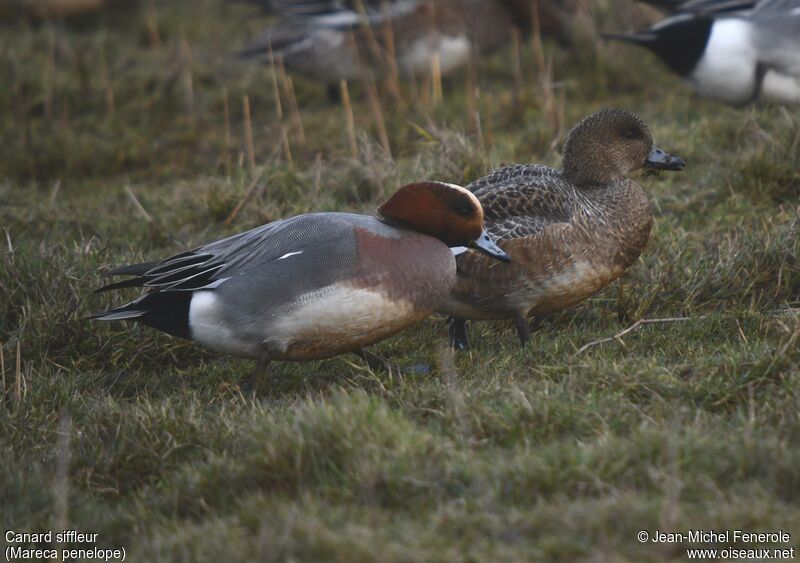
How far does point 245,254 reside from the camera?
3326 millimetres

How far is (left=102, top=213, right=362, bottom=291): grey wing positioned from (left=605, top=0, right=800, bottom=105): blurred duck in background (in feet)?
10.0

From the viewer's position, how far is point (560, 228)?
3.47 meters

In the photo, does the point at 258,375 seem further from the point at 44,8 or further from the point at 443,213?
the point at 44,8

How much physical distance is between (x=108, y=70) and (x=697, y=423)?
17.9 ft

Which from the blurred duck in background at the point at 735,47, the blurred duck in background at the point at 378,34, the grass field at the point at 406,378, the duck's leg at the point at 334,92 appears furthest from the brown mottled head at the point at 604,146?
the duck's leg at the point at 334,92

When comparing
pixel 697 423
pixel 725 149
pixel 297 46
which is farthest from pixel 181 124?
pixel 697 423

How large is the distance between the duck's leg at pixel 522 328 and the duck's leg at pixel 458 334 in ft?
0.72

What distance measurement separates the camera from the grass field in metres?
2.31

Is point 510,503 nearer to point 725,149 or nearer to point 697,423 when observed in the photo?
point 697,423

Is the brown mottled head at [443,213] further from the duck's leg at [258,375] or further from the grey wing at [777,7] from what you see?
the grey wing at [777,7]

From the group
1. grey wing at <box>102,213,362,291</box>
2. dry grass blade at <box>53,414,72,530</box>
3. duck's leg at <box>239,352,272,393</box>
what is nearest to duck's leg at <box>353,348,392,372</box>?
duck's leg at <box>239,352,272,393</box>

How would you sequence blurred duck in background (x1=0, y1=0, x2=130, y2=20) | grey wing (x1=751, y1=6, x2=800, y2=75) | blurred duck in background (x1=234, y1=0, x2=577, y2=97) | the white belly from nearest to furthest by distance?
the white belly
grey wing (x1=751, y1=6, x2=800, y2=75)
blurred duck in background (x1=234, y1=0, x2=577, y2=97)
blurred duck in background (x1=0, y1=0, x2=130, y2=20)

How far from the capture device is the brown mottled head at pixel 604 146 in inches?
147

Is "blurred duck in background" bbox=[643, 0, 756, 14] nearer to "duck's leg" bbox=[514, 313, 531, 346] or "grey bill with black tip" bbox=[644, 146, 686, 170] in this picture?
"grey bill with black tip" bbox=[644, 146, 686, 170]
